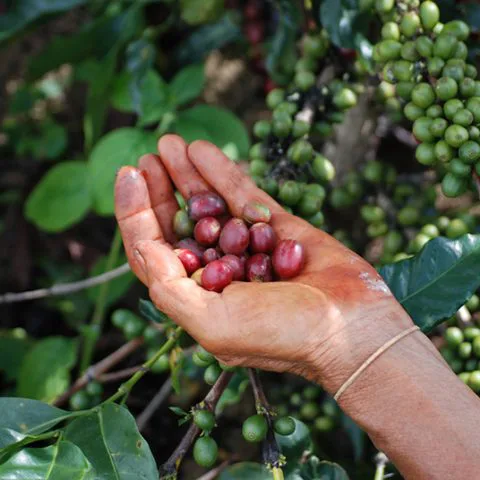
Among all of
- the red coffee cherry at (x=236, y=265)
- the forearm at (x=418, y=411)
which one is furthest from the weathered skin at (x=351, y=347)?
the red coffee cherry at (x=236, y=265)

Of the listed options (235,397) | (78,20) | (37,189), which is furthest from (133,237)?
(78,20)

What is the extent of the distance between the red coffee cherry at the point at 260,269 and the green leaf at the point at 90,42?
1090 millimetres

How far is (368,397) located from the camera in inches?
45.5

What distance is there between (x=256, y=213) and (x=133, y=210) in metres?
0.24

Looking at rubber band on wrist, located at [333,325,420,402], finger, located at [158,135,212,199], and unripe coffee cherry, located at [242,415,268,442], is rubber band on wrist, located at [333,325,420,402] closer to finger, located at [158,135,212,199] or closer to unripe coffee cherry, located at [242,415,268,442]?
unripe coffee cherry, located at [242,415,268,442]

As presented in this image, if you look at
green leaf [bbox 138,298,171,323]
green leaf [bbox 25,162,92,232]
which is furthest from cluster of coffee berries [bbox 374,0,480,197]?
green leaf [bbox 25,162,92,232]

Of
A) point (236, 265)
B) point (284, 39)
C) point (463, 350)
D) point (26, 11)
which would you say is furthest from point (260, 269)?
point (26, 11)

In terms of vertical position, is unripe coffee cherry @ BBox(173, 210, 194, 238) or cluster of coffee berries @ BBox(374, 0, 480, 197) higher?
cluster of coffee berries @ BBox(374, 0, 480, 197)

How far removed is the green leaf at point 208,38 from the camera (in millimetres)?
2264

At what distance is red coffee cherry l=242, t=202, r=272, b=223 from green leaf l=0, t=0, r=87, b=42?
115 centimetres

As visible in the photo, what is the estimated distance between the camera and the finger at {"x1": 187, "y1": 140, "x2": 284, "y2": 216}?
4.71 ft

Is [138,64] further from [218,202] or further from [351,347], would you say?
[351,347]

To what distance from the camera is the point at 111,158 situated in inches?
77.6

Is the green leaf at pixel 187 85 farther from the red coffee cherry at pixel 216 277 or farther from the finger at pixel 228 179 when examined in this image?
the red coffee cherry at pixel 216 277
